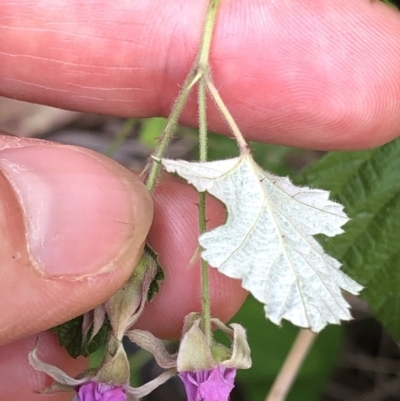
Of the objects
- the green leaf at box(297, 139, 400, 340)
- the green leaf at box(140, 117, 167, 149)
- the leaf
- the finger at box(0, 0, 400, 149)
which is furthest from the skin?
the green leaf at box(140, 117, 167, 149)

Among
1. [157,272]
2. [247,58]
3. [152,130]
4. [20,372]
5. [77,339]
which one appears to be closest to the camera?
[157,272]

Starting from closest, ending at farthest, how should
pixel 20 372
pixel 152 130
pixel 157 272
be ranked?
pixel 157 272 < pixel 20 372 < pixel 152 130

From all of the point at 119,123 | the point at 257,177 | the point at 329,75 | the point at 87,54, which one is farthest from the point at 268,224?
the point at 119,123

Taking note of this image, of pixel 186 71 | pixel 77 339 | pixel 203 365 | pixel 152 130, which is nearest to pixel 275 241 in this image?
pixel 203 365

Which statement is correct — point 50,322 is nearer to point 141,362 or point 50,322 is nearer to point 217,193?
point 217,193

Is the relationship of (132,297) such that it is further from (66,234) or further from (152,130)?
(152,130)

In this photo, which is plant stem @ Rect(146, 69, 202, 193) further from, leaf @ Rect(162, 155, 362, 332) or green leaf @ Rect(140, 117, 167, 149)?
green leaf @ Rect(140, 117, 167, 149)

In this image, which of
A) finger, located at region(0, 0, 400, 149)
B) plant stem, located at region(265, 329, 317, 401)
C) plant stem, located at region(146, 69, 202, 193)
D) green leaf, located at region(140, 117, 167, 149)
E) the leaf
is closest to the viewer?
the leaf

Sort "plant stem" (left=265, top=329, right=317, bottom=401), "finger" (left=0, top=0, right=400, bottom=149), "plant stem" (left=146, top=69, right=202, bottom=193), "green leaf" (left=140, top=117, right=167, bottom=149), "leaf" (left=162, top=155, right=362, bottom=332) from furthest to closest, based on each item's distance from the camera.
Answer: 1. "green leaf" (left=140, top=117, right=167, bottom=149)
2. "plant stem" (left=265, top=329, right=317, bottom=401)
3. "finger" (left=0, top=0, right=400, bottom=149)
4. "plant stem" (left=146, top=69, right=202, bottom=193)
5. "leaf" (left=162, top=155, right=362, bottom=332)

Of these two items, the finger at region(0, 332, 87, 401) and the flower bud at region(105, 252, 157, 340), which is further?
the finger at region(0, 332, 87, 401)
